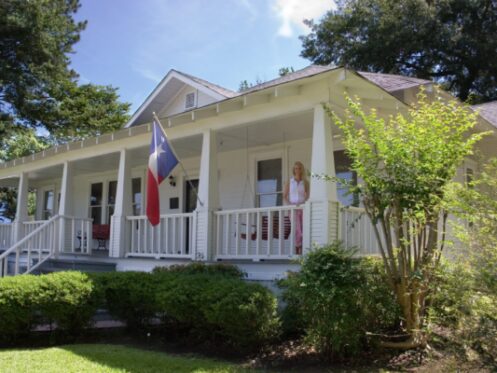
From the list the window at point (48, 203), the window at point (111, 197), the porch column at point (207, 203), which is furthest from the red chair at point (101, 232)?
the porch column at point (207, 203)

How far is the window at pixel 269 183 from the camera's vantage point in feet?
36.5

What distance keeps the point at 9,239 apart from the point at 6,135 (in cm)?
1221

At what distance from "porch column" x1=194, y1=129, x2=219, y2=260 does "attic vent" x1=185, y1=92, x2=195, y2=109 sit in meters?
3.86

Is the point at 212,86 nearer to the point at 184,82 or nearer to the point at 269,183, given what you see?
the point at 184,82

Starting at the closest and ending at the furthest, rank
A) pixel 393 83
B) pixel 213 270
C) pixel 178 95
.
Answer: pixel 213 270 → pixel 393 83 → pixel 178 95

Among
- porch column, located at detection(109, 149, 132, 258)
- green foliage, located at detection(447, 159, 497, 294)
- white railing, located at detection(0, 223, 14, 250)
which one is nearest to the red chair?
white railing, located at detection(0, 223, 14, 250)

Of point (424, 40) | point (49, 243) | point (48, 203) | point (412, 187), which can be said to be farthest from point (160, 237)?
point (424, 40)

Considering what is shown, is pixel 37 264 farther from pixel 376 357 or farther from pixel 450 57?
pixel 450 57

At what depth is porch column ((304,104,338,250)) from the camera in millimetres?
7141

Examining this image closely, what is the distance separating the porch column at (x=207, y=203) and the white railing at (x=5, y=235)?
9.12 m

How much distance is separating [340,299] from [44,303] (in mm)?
4096

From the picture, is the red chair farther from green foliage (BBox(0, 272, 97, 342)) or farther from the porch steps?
green foliage (BBox(0, 272, 97, 342))

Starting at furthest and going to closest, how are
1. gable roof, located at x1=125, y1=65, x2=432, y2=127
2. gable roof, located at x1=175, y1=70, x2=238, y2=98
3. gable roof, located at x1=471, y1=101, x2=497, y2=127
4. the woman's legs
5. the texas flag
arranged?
gable roof, located at x1=175, y1=70, x2=238, y2=98
gable roof, located at x1=125, y1=65, x2=432, y2=127
gable roof, located at x1=471, y1=101, x2=497, y2=127
the texas flag
the woman's legs

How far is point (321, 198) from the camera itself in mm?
7219
